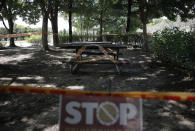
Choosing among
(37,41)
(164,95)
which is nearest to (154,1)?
(164,95)

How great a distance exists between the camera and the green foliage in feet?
17.7

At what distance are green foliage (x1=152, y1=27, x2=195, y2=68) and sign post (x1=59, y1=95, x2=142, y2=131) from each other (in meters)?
3.95

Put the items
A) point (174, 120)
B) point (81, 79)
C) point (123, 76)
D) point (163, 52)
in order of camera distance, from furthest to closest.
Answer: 1. point (163, 52)
2. point (123, 76)
3. point (81, 79)
4. point (174, 120)

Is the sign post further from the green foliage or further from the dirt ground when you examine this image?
the green foliage

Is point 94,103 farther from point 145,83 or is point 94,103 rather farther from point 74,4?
point 74,4

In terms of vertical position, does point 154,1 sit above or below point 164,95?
above

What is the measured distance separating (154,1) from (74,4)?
11553 millimetres

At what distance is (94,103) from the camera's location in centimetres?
200

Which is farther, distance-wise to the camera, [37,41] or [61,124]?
[37,41]

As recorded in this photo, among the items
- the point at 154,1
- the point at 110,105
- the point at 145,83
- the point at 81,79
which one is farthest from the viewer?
the point at 154,1

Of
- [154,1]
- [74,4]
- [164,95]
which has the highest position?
[74,4]

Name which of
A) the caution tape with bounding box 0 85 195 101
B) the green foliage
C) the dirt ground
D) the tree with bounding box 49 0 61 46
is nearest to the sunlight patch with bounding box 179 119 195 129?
the dirt ground

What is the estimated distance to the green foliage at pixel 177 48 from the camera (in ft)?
17.7

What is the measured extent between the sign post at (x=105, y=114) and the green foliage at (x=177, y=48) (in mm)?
3947
